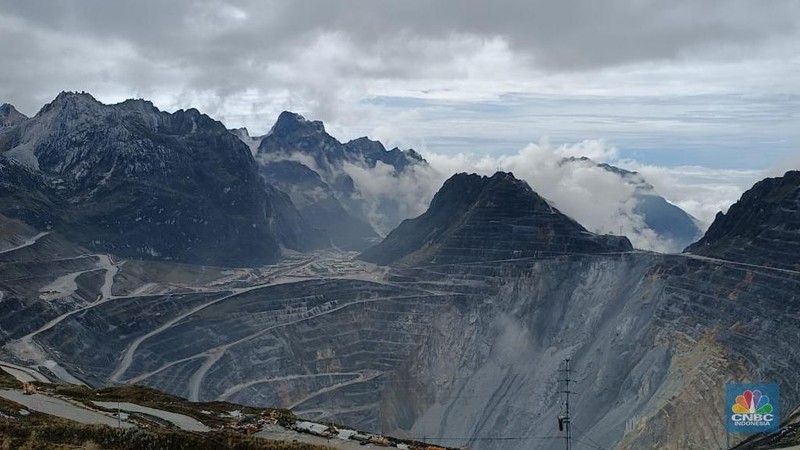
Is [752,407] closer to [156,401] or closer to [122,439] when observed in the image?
[156,401]

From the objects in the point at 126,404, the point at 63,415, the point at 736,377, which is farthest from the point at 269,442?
the point at 736,377

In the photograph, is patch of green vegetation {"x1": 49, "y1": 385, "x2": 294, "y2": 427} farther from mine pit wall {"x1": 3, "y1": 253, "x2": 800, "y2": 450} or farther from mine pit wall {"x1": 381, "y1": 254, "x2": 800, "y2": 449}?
mine pit wall {"x1": 381, "y1": 254, "x2": 800, "y2": 449}

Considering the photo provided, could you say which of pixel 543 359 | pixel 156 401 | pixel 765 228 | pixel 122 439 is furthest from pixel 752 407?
pixel 122 439

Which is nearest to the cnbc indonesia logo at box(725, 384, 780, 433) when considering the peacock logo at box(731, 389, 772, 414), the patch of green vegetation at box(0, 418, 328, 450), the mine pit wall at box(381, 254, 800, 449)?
the peacock logo at box(731, 389, 772, 414)

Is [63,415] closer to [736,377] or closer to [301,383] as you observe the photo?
[736,377]

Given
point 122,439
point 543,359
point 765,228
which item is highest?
point 765,228

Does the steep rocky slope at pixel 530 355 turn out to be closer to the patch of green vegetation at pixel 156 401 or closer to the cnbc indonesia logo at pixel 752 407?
the cnbc indonesia logo at pixel 752 407
